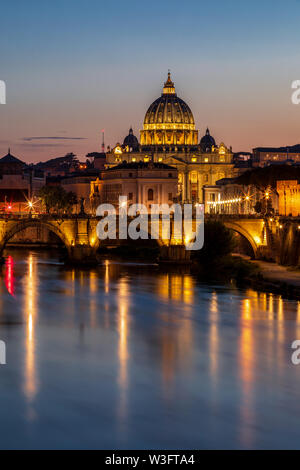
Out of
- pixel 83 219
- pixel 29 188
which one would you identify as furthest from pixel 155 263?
pixel 29 188

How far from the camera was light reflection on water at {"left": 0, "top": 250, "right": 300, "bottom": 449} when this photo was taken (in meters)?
14.3

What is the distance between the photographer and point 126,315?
82.7 ft

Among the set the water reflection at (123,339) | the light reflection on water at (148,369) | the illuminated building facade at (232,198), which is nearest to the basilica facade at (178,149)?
the illuminated building facade at (232,198)

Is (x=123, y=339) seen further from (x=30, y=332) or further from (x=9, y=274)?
(x=9, y=274)

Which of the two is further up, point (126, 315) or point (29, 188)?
point (29, 188)

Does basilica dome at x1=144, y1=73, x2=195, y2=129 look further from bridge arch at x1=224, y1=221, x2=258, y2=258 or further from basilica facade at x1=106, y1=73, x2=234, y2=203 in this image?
bridge arch at x1=224, y1=221, x2=258, y2=258

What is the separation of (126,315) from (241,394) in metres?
9.23

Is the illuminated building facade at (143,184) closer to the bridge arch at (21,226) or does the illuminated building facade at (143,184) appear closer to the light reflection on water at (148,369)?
the bridge arch at (21,226)

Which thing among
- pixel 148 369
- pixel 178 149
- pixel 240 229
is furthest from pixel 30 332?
pixel 178 149

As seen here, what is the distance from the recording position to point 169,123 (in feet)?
331

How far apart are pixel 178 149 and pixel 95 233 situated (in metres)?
59.2

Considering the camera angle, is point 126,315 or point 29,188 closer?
point 126,315

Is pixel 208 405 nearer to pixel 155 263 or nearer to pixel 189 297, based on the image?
pixel 189 297
